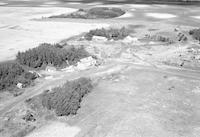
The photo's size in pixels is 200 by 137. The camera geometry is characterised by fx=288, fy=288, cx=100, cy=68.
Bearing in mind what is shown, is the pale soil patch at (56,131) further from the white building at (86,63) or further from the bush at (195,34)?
the bush at (195,34)

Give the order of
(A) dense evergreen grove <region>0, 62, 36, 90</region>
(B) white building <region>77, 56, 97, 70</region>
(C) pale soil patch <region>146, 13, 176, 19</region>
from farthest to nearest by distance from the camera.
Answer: (C) pale soil patch <region>146, 13, 176, 19</region>, (B) white building <region>77, 56, 97, 70</region>, (A) dense evergreen grove <region>0, 62, 36, 90</region>

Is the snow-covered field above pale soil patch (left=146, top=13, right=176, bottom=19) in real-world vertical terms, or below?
below

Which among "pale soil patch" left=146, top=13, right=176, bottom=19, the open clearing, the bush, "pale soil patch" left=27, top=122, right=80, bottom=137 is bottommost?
"pale soil patch" left=27, top=122, right=80, bottom=137

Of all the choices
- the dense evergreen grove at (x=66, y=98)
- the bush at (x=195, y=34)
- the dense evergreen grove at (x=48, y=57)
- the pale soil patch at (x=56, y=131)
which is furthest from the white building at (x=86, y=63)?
the bush at (x=195, y=34)

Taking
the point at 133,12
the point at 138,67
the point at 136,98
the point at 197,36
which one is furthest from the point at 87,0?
the point at 136,98

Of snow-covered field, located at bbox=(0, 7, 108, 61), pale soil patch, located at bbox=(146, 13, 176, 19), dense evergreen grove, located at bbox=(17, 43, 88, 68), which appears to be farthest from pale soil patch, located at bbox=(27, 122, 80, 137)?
pale soil patch, located at bbox=(146, 13, 176, 19)

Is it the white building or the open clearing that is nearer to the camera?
the open clearing

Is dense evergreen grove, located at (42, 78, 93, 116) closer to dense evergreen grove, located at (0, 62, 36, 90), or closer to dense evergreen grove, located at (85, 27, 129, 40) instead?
dense evergreen grove, located at (0, 62, 36, 90)
